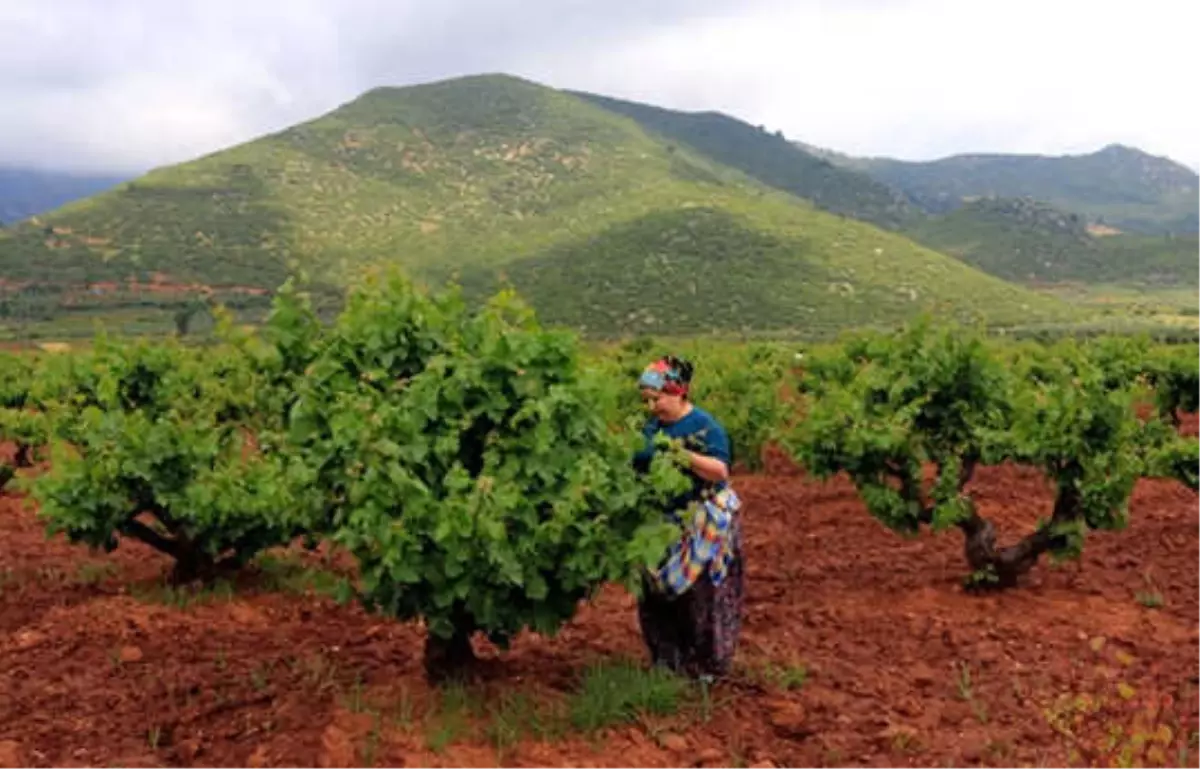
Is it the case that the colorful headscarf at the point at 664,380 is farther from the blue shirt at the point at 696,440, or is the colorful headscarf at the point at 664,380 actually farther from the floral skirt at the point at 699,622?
the floral skirt at the point at 699,622

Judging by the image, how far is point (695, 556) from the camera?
19.8ft

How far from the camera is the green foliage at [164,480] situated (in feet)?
27.5

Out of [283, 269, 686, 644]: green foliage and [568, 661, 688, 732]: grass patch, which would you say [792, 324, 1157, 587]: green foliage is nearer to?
[568, 661, 688, 732]: grass patch

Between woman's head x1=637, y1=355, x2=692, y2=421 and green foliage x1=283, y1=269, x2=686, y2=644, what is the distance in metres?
A: 0.32

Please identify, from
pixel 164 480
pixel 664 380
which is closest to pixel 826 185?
pixel 164 480

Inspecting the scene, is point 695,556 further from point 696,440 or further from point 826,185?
point 826,185

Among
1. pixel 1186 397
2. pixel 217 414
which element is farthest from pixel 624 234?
pixel 217 414

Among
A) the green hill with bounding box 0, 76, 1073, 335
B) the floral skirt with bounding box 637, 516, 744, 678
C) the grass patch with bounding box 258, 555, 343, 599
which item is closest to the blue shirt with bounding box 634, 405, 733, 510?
the floral skirt with bounding box 637, 516, 744, 678

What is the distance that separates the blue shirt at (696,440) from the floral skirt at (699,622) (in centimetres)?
30

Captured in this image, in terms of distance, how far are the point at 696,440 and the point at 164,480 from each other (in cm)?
496

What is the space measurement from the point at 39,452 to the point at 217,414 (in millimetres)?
5894

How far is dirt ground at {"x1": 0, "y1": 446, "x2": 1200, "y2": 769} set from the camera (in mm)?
5512

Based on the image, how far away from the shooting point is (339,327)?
582 centimetres

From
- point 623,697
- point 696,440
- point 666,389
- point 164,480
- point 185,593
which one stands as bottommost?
point 185,593
